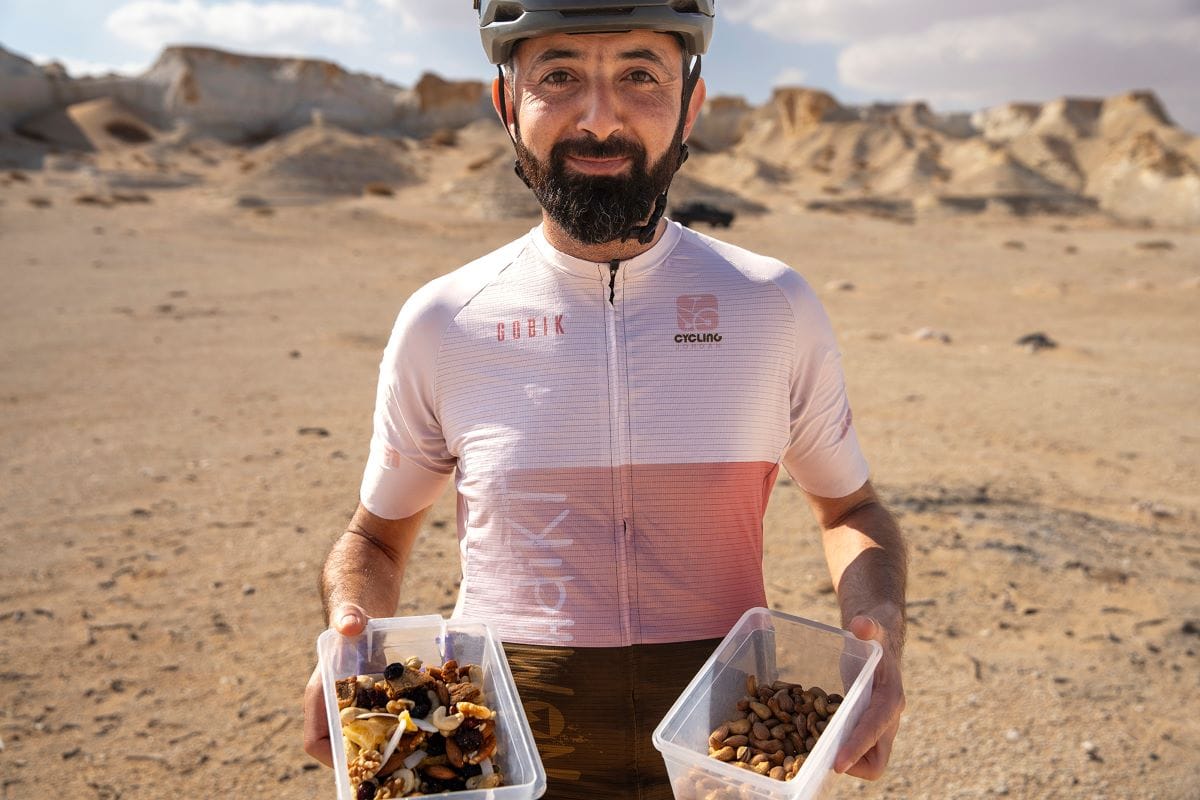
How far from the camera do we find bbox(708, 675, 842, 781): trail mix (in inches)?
57.2

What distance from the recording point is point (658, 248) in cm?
197

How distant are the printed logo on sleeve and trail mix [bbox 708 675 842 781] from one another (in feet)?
2.10

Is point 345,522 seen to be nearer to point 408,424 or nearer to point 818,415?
point 408,424

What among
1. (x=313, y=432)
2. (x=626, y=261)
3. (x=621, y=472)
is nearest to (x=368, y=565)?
(x=621, y=472)

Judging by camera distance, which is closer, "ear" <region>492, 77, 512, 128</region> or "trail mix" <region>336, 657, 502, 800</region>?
"trail mix" <region>336, 657, 502, 800</region>

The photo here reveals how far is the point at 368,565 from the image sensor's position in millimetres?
1980

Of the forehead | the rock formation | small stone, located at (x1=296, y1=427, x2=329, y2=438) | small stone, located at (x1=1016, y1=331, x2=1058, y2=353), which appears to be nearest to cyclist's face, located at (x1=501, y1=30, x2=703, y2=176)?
the forehead

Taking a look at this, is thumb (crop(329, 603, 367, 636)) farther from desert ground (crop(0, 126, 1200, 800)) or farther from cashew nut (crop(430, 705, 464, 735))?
desert ground (crop(0, 126, 1200, 800))

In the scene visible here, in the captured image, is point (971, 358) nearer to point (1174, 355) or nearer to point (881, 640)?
point (1174, 355)

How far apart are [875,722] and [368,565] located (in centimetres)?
103

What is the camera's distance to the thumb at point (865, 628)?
161 centimetres

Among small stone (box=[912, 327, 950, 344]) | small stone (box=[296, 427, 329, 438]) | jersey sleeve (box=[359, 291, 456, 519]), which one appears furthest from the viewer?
small stone (box=[912, 327, 950, 344])

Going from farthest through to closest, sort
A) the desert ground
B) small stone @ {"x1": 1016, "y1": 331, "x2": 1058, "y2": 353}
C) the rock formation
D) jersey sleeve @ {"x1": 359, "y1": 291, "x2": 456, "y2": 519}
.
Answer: the rock formation, small stone @ {"x1": 1016, "y1": 331, "x2": 1058, "y2": 353}, the desert ground, jersey sleeve @ {"x1": 359, "y1": 291, "x2": 456, "y2": 519}

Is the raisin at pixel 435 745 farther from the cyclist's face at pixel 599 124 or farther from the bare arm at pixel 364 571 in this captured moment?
the cyclist's face at pixel 599 124
